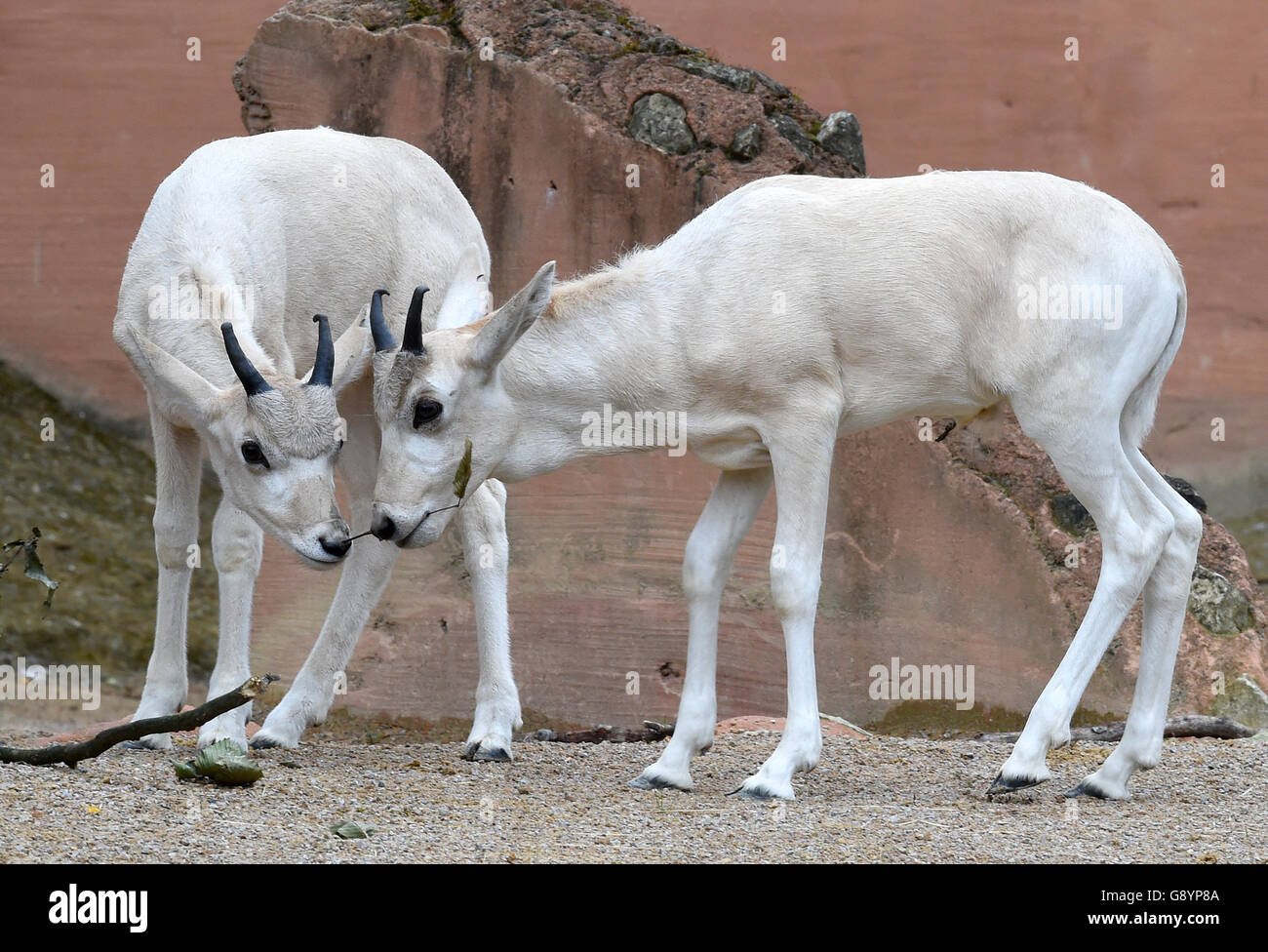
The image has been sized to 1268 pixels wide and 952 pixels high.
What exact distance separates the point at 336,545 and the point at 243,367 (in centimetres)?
69

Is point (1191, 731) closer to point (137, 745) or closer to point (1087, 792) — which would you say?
point (1087, 792)

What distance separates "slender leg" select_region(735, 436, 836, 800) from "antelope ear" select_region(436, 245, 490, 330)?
139 centimetres

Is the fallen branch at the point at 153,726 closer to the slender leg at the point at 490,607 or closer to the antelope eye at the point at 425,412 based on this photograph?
the antelope eye at the point at 425,412

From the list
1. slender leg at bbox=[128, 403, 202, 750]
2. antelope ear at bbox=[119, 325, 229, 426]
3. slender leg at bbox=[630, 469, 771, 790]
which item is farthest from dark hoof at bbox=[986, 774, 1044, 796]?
slender leg at bbox=[128, 403, 202, 750]

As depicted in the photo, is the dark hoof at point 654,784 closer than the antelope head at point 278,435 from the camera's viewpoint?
No

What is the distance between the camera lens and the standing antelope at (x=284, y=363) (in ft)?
20.5

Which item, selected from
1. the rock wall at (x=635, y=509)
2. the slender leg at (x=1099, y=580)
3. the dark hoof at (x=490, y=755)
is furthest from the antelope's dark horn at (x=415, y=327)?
the rock wall at (x=635, y=509)

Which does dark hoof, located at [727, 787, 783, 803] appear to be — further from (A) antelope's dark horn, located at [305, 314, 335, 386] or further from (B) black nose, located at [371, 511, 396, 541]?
(A) antelope's dark horn, located at [305, 314, 335, 386]

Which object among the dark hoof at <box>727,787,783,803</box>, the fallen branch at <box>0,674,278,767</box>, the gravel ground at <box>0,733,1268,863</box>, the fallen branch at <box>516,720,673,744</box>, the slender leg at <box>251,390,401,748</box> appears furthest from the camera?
the fallen branch at <box>516,720,673,744</box>

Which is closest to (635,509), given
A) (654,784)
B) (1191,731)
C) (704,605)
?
(704,605)

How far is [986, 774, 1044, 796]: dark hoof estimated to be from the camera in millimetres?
6125

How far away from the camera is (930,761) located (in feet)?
23.9

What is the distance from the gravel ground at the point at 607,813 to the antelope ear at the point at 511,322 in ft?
5.01
